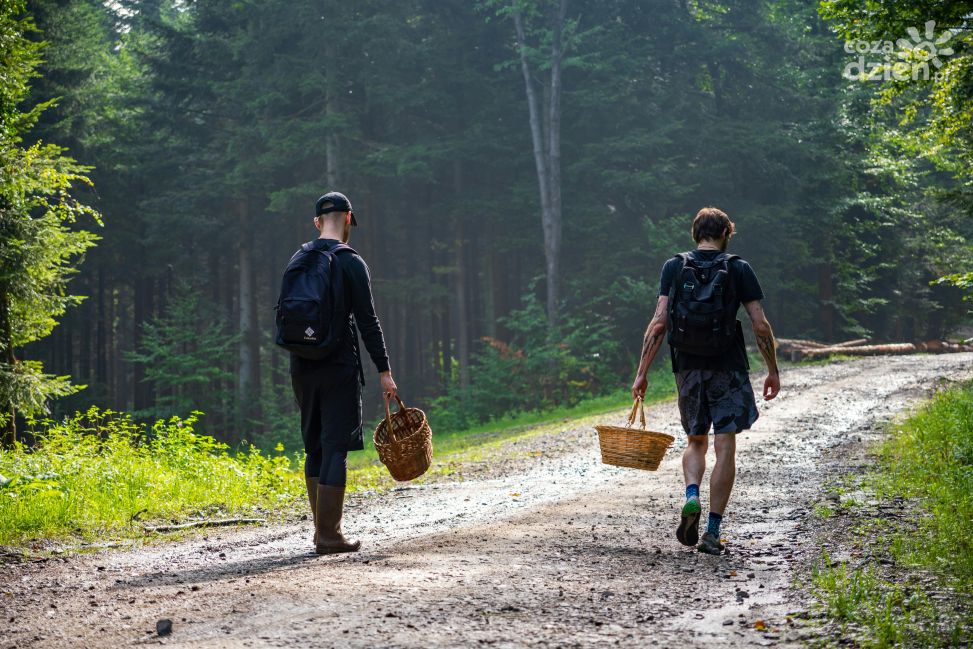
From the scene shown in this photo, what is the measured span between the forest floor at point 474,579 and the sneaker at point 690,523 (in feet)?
0.38

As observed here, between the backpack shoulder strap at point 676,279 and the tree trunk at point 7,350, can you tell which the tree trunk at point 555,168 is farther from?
the backpack shoulder strap at point 676,279

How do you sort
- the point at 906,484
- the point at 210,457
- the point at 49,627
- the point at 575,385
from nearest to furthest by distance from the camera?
the point at 49,627, the point at 906,484, the point at 210,457, the point at 575,385

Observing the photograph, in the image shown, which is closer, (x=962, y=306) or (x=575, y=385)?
(x=575, y=385)

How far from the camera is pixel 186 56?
3559cm

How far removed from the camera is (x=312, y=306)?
6332 mm

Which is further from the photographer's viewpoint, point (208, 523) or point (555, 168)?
point (555, 168)

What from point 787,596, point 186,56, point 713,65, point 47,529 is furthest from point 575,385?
point 787,596

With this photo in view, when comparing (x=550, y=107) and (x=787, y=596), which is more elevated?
(x=550, y=107)

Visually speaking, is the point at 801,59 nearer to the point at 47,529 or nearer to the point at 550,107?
the point at 550,107

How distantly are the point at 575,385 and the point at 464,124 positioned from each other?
13.1m

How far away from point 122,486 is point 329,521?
3.95 meters

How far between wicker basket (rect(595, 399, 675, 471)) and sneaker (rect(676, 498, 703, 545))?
2.11 ft

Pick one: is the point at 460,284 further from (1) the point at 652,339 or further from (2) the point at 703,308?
(2) the point at 703,308

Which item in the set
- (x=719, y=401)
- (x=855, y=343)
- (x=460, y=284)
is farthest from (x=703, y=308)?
(x=460, y=284)
